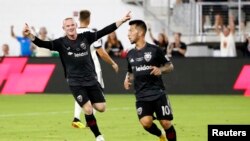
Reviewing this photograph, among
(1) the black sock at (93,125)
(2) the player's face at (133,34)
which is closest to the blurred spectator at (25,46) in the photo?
(1) the black sock at (93,125)

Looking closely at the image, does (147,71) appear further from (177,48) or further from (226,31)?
(226,31)

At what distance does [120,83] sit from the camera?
1257 inches

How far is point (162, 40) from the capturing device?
33.4 meters

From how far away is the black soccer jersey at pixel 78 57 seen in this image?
17.6 m

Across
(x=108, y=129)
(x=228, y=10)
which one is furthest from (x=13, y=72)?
(x=108, y=129)

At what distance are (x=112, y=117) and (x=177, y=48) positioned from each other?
1069 centimetres

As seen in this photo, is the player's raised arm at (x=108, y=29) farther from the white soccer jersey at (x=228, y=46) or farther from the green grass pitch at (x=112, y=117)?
→ the white soccer jersey at (x=228, y=46)

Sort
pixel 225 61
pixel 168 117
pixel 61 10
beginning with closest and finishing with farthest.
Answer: pixel 168 117
pixel 225 61
pixel 61 10

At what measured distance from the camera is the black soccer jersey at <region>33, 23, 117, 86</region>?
693 inches

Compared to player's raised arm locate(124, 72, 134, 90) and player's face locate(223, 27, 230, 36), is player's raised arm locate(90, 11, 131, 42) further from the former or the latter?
player's face locate(223, 27, 230, 36)

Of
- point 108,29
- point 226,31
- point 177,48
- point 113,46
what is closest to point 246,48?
point 226,31

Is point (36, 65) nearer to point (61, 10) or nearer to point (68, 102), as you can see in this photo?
point (68, 102)

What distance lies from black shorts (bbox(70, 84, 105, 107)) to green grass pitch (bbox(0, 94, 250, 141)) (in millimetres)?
724

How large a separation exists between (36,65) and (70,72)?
48.3 feet
